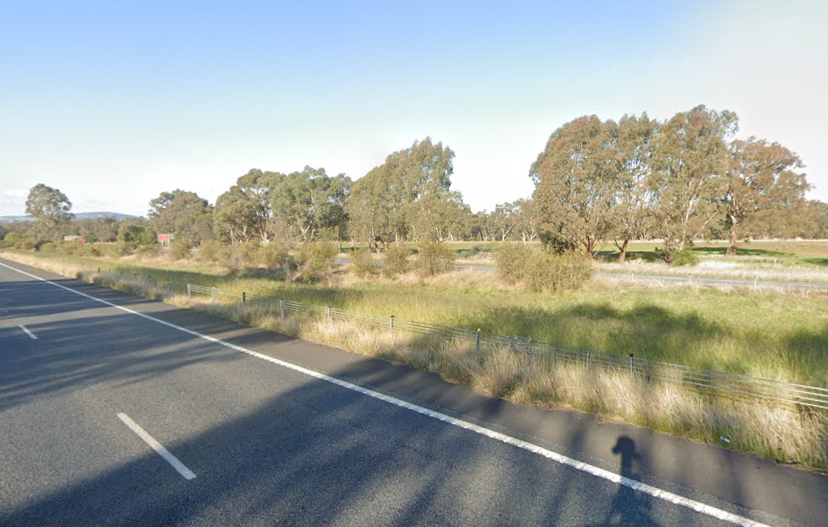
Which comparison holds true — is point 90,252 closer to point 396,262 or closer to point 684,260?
point 396,262

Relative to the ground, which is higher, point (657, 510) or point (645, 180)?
point (645, 180)

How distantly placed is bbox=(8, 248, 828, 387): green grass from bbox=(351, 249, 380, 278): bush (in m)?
7.83

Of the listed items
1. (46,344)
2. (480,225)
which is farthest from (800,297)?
(480,225)

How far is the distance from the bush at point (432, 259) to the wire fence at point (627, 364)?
15714 millimetres

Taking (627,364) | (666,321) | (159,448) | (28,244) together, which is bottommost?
(666,321)

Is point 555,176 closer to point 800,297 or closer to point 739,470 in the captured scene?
point 800,297

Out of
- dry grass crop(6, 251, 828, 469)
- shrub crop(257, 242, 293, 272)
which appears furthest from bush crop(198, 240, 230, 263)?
dry grass crop(6, 251, 828, 469)

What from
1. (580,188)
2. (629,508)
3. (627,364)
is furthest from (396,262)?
(629,508)

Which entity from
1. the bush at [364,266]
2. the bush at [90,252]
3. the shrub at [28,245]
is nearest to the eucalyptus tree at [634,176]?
the bush at [364,266]

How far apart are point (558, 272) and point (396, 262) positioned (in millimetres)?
10963

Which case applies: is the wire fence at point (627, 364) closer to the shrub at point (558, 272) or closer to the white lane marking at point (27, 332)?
the white lane marking at point (27, 332)

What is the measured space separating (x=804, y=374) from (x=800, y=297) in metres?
14.0

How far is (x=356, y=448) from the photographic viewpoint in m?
4.16

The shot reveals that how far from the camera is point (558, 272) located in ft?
66.5
